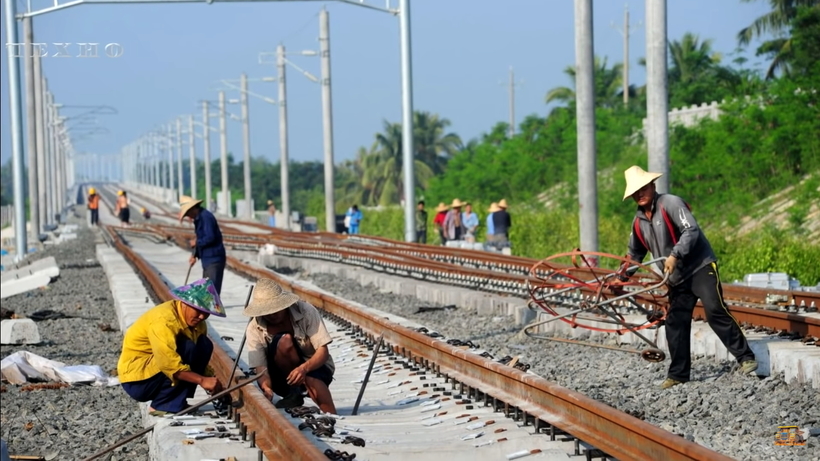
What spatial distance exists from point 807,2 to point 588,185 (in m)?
34.6

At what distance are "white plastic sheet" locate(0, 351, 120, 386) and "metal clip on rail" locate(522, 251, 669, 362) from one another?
407 cm

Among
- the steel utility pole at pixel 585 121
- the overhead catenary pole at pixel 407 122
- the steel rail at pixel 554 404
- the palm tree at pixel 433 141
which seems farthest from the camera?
the palm tree at pixel 433 141

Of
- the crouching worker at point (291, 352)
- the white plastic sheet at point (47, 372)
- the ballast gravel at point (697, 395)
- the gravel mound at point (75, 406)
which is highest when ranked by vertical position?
the crouching worker at point (291, 352)

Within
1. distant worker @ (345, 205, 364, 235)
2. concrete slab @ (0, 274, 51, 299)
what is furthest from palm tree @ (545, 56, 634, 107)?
concrete slab @ (0, 274, 51, 299)

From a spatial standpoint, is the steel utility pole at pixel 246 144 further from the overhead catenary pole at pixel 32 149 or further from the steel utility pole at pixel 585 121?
the steel utility pole at pixel 585 121

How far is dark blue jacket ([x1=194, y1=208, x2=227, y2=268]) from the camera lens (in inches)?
578

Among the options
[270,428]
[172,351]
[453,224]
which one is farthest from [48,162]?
[270,428]

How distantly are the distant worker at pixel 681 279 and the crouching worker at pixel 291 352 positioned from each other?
2647 mm

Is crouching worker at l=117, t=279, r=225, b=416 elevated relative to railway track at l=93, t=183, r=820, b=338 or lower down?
elevated

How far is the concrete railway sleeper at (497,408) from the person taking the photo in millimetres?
6422

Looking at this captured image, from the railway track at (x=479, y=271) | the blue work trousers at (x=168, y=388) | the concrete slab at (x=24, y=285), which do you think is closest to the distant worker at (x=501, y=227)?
the railway track at (x=479, y=271)

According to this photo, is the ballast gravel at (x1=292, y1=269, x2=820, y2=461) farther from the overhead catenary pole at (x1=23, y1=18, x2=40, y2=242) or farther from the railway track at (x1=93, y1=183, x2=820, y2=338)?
the overhead catenary pole at (x1=23, y1=18, x2=40, y2=242)

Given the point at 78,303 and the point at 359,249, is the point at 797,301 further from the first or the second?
the point at 359,249

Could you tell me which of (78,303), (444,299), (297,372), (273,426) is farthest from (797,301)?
(78,303)
